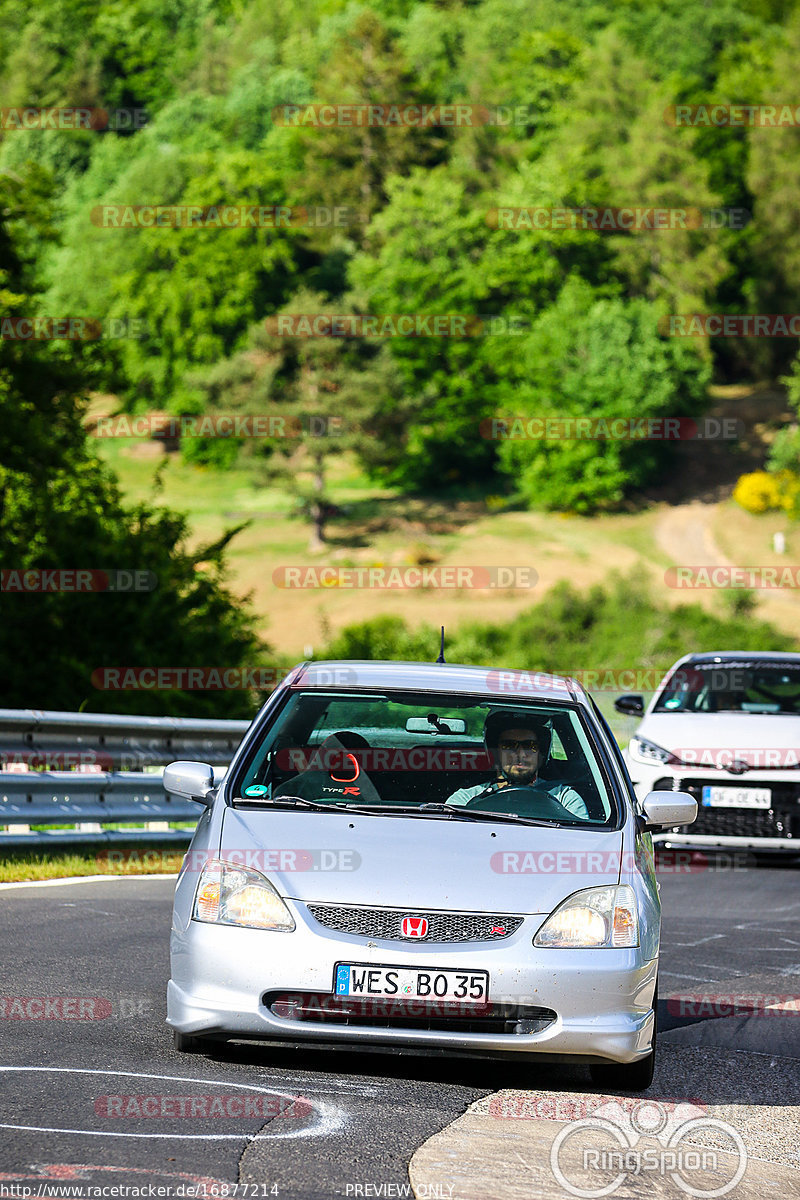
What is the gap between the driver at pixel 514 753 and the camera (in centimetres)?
679

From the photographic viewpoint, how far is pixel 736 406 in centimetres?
9594

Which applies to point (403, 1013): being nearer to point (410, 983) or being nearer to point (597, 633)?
point (410, 983)

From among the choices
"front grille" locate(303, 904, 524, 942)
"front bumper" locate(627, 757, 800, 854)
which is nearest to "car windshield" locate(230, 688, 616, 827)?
"front grille" locate(303, 904, 524, 942)

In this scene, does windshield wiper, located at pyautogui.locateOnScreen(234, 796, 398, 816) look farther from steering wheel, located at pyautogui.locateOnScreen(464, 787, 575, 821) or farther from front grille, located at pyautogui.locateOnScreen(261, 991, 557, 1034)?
front grille, located at pyautogui.locateOnScreen(261, 991, 557, 1034)

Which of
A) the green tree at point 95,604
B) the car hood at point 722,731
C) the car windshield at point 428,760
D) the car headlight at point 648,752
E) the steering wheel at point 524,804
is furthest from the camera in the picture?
the green tree at point 95,604

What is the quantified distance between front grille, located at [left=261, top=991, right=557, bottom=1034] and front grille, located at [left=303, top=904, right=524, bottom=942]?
21 cm

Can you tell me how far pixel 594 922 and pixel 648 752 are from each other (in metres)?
8.46

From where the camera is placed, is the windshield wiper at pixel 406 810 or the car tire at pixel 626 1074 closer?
the car tire at pixel 626 1074

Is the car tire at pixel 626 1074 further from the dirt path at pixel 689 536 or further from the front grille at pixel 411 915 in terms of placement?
the dirt path at pixel 689 536

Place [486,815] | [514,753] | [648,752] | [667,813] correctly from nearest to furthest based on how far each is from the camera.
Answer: [486,815]
[667,813]
[514,753]
[648,752]

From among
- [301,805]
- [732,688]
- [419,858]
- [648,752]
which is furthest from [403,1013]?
[732,688]

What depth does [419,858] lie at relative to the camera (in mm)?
5773

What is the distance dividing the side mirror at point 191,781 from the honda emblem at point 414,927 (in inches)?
48.8

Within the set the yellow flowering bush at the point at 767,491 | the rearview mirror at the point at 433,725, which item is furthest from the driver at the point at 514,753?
the yellow flowering bush at the point at 767,491
